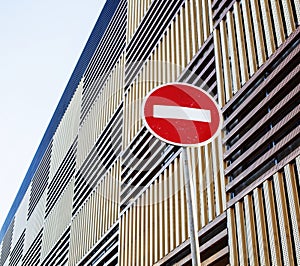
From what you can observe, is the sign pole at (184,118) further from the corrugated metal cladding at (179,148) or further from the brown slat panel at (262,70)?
the brown slat panel at (262,70)

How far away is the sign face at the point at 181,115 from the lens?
13.7 ft

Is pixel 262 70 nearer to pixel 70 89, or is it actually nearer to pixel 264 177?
pixel 264 177

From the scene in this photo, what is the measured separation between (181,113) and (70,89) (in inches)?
1604

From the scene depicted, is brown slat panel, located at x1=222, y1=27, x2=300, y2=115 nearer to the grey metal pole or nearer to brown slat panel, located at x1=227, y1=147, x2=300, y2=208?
brown slat panel, located at x1=227, y1=147, x2=300, y2=208

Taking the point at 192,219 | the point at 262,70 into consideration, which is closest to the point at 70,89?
the point at 262,70

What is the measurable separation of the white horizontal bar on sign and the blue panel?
31571 millimetres

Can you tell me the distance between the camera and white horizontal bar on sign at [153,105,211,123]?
14.4 feet

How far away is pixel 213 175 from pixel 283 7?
18.6 feet

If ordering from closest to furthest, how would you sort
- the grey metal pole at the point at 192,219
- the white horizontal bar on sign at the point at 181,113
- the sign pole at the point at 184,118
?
the grey metal pole at the point at 192,219
the sign pole at the point at 184,118
the white horizontal bar on sign at the point at 181,113

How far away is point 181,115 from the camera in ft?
14.5

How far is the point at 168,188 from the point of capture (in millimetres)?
21406

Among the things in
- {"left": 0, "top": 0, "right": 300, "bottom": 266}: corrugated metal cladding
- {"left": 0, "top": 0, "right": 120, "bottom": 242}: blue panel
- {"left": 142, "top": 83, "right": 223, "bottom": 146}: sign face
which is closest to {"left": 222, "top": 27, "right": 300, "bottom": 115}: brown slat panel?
{"left": 0, "top": 0, "right": 300, "bottom": 266}: corrugated metal cladding

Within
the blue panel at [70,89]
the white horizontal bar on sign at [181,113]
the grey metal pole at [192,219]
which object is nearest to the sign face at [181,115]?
the white horizontal bar on sign at [181,113]

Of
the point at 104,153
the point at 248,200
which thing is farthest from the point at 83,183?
the point at 248,200
